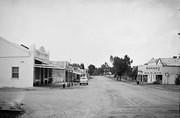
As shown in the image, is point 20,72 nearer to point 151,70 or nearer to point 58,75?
point 58,75

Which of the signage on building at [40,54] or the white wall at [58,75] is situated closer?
the signage on building at [40,54]

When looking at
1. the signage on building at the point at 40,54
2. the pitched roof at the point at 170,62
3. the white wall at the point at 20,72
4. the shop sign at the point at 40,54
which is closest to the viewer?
the white wall at the point at 20,72

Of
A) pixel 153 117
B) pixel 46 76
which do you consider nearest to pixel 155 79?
pixel 46 76

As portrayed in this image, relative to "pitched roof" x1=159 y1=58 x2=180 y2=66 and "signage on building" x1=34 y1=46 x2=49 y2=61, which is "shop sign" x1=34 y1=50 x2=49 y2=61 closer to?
"signage on building" x1=34 y1=46 x2=49 y2=61

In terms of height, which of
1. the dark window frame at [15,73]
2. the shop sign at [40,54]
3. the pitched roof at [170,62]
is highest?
the shop sign at [40,54]

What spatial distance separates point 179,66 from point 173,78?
3900 mm

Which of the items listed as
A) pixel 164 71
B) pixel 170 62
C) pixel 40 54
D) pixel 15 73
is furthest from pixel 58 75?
pixel 170 62

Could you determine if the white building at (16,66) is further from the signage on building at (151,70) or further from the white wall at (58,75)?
the signage on building at (151,70)

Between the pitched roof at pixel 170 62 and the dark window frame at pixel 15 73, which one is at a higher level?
the pitched roof at pixel 170 62

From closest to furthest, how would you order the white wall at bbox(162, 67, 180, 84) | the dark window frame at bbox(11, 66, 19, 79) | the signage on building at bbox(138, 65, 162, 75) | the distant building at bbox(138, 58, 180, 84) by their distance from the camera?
the dark window frame at bbox(11, 66, 19, 79) → the white wall at bbox(162, 67, 180, 84) → the distant building at bbox(138, 58, 180, 84) → the signage on building at bbox(138, 65, 162, 75)

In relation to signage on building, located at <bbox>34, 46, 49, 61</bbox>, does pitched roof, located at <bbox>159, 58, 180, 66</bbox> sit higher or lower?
lower

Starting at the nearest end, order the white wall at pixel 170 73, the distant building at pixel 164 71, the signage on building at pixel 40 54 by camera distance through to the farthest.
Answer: the signage on building at pixel 40 54
the white wall at pixel 170 73
the distant building at pixel 164 71

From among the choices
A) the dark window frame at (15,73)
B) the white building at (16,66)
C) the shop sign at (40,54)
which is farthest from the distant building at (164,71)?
the dark window frame at (15,73)

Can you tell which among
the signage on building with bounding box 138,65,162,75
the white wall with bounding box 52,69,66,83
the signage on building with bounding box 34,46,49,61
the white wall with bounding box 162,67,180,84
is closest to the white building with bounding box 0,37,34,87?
the signage on building with bounding box 34,46,49,61
